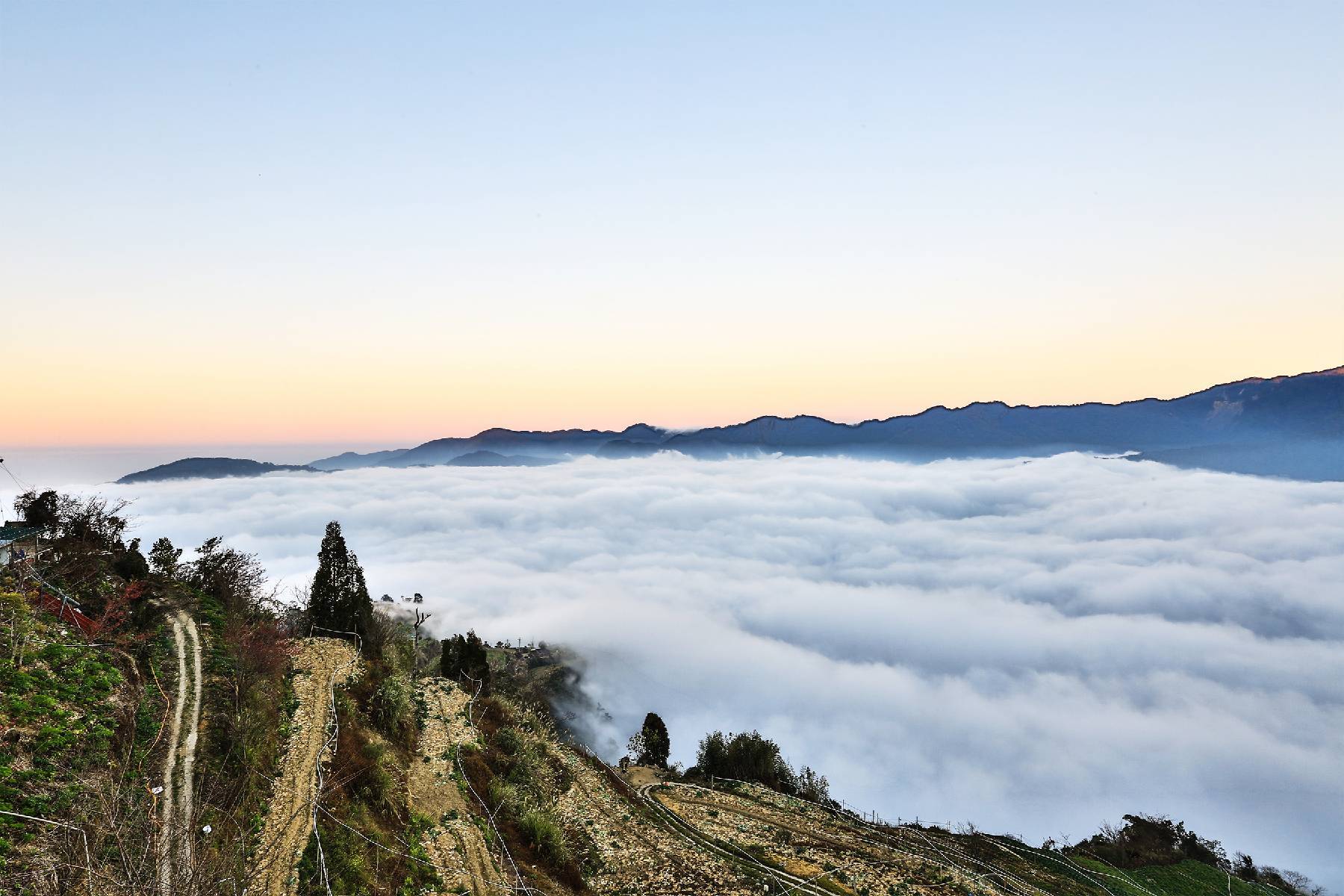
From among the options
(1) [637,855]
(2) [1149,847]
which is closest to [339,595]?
(1) [637,855]

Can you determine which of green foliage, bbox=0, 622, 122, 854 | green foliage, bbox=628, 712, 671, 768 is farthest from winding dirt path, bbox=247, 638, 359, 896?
green foliage, bbox=628, 712, 671, 768

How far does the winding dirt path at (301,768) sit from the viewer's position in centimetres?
1417

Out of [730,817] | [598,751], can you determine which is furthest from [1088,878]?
[598,751]

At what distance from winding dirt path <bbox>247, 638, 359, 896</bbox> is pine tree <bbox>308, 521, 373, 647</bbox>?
345 centimetres

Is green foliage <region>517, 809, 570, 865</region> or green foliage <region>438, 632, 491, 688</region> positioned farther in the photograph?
green foliage <region>438, 632, 491, 688</region>

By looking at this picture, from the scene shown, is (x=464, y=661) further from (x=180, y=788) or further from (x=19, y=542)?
(x=180, y=788)

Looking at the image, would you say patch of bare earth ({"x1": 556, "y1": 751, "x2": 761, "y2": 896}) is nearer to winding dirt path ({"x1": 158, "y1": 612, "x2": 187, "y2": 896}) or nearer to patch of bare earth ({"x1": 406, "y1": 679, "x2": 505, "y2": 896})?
patch of bare earth ({"x1": 406, "y1": 679, "x2": 505, "y2": 896})

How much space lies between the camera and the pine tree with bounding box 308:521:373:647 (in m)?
33.2

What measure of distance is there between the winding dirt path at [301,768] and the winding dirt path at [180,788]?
67.1 inches

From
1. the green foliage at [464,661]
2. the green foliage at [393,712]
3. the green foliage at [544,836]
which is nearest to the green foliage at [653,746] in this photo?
the green foliage at [464,661]

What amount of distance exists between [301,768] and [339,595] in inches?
675

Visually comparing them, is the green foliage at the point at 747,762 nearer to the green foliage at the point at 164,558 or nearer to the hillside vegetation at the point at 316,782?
the hillside vegetation at the point at 316,782

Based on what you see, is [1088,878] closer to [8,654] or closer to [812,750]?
[8,654]

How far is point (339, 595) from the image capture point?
33875mm
